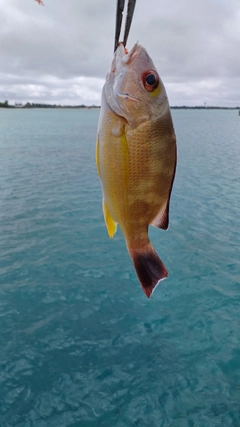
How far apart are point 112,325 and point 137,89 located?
6.53m

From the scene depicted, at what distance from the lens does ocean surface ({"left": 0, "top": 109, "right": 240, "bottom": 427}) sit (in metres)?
5.90

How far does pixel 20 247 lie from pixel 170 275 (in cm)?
502

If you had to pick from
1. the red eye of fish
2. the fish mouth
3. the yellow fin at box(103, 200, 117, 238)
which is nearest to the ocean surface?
the yellow fin at box(103, 200, 117, 238)

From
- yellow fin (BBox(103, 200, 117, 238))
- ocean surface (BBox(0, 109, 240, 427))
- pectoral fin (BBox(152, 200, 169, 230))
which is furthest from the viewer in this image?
ocean surface (BBox(0, 109, 240, 427))

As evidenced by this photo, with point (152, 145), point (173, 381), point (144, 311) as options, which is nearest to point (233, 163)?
point (144, 311)

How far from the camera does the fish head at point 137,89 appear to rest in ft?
6.94

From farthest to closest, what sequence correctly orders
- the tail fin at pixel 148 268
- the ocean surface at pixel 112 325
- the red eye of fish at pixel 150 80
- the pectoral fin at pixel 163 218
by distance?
the ocean surface at pixel 112 325, the pectoral fin at pixel 163 218, the tail fin at pixel 148 268, the red eye of fish at pixel 150 80

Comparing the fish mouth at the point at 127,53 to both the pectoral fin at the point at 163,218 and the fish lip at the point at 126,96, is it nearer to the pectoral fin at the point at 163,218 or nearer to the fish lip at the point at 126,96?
the fish lip at the point at 126,96

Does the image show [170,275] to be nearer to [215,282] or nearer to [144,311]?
[215,282]

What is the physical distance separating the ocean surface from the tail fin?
4389 millimetres

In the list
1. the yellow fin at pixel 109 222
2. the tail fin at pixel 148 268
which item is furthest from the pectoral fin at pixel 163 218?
the yellow fin at pixel 109 222

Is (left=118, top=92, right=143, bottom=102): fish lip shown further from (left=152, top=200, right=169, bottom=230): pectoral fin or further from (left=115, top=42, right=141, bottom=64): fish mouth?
(left=152, top=200, right=169, bottom=230): pectoral fin

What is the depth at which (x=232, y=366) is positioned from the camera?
22.3ft

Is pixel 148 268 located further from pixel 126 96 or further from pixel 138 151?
pixel 126 96
